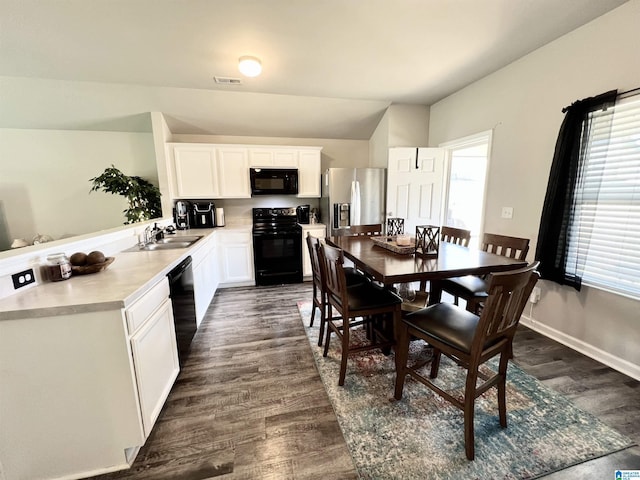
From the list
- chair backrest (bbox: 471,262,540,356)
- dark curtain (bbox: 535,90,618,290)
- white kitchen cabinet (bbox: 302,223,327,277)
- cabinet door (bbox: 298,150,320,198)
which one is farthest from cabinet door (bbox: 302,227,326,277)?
chair backrest (bbox: 471,262,540,356)

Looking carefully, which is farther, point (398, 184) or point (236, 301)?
point (398, 184)

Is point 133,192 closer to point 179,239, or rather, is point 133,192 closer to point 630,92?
point 179,239

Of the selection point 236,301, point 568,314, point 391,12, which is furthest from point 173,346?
point 568,314

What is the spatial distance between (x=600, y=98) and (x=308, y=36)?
2.41 m

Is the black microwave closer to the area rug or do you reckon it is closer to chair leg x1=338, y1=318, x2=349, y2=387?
chair leg x1=338, y1=318, x2=349, y2=387

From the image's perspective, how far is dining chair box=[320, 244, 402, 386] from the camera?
1.79 meters

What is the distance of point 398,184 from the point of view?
12.9 feet

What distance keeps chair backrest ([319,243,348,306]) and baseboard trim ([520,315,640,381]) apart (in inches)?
85.3

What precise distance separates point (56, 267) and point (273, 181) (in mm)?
2858

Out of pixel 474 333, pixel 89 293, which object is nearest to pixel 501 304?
pixel 474 333

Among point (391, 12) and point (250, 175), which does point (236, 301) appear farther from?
point (391, 12)

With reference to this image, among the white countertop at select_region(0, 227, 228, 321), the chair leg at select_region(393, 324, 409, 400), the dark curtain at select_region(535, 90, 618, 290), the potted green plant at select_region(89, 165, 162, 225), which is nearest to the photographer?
the white countertop at select_region(0, 227, 228, 321)

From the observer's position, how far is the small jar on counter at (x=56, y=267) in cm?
148

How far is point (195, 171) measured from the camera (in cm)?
383
